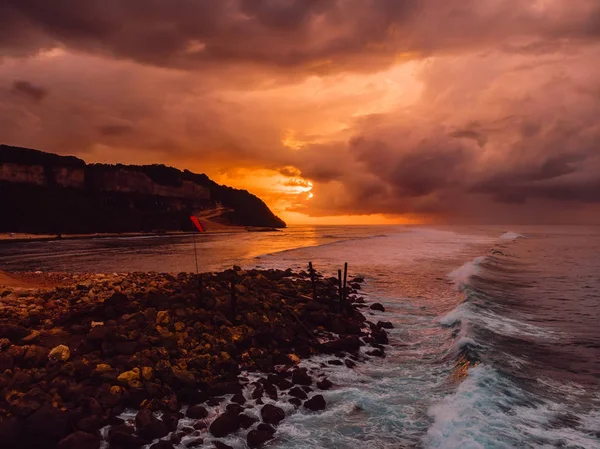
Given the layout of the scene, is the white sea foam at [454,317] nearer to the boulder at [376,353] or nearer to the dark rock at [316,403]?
the boulder at [376,353]

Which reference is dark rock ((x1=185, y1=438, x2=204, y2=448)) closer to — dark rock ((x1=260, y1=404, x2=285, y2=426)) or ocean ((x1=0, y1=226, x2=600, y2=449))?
dark rock ((x1=260, y1=404, x2=285, y2=426))

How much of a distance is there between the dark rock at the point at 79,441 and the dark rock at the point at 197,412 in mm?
2076

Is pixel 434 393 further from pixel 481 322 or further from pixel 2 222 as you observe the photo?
pixel 2 222

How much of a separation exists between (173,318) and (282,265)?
25.4 meters

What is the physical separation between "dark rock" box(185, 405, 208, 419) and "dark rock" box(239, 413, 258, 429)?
0.93m

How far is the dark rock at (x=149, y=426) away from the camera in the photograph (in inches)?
322

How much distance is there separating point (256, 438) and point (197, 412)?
68.9 inches

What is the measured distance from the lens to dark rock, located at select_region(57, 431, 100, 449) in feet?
24.6

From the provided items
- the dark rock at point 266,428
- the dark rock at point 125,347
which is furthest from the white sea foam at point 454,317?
the dark rock at point 125,347

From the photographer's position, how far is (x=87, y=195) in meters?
133

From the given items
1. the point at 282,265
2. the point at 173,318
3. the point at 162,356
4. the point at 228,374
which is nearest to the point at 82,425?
the point at 162,356

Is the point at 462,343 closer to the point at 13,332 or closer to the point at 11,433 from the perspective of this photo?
the point at 11,433

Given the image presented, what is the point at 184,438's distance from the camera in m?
8.38

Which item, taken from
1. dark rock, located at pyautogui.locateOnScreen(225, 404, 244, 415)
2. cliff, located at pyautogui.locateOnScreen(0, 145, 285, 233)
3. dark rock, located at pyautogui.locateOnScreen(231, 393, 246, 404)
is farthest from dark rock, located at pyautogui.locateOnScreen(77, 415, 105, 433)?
cliff, located at pyautogui.locateOnScreen(0, 145, 285, 233)
